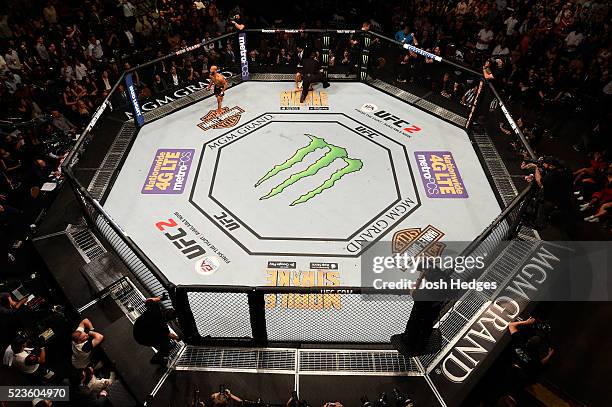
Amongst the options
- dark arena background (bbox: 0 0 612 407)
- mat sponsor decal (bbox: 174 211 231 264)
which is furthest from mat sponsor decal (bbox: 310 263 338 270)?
mat sponsor decal (bbox: 174 211 231 264)

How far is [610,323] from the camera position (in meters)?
6.09

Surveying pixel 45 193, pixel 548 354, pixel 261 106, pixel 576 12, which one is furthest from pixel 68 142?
pixel 576 12

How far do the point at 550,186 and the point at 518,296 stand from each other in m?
1.85

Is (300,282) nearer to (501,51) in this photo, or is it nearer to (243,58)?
(243,58)

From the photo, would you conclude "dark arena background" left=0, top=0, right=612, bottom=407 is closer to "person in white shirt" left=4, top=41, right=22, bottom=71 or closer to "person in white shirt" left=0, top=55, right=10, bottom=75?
"person in white shirt" left=4, top=41, right=22, bottom=71

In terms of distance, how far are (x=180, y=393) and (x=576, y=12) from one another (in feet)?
50.7

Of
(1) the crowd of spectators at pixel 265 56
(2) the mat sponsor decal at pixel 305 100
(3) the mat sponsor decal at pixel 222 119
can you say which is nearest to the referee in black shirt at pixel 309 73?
(2) the mat sponsor decal at pixel 305 100

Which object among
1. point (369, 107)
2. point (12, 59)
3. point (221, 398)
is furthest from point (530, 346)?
point (12, 59)

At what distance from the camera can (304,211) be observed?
793 centimetres

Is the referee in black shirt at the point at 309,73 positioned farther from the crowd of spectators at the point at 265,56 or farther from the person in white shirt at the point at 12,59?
the person in white shirt at the point at 12,59

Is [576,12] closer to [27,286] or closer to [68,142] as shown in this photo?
[68,142]

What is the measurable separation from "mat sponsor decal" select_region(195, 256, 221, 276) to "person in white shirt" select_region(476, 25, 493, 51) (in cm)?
1089

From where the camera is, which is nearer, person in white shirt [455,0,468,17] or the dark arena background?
the dark arena background

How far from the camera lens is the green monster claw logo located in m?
8.36
